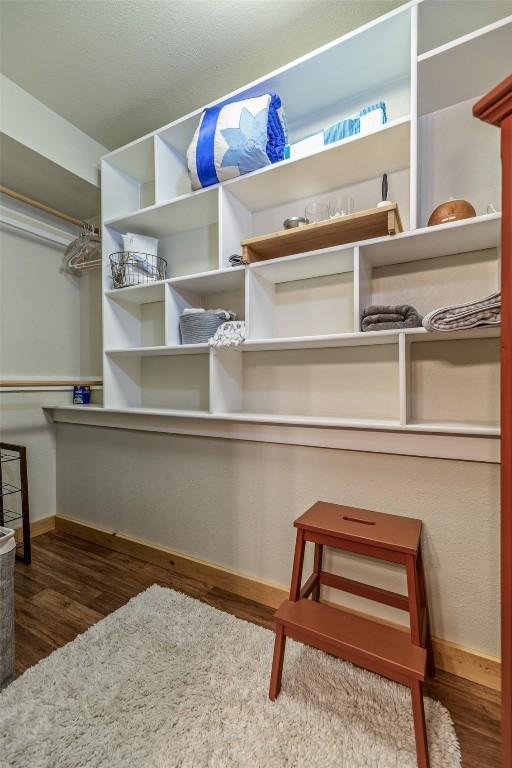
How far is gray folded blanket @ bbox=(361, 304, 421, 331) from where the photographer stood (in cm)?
117

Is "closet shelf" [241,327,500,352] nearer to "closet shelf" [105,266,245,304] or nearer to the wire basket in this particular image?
"closet shelf" [105,266,245,304]

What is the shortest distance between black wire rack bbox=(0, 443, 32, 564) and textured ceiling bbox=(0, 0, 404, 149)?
72.7 inches

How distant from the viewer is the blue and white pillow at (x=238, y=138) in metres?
1.33

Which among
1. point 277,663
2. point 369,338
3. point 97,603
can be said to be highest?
point 369,338

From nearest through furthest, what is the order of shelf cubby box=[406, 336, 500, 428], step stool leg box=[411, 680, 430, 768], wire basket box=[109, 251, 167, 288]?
1. step stool leg box=[411, 680, 430, 768]
2. shelf cubby box=[406, 336, 500, 428]
3. wire basket box=[109, 251, 167, 288]

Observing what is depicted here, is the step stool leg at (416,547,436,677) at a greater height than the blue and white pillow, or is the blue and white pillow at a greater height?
the blue and white pillow

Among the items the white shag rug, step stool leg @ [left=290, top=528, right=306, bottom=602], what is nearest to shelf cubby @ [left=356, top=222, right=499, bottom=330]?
step stool leg @ [left=290, top=528, right=306, bottom=602]

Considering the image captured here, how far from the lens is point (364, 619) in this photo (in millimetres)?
1075

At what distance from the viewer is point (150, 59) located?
58.1 inches

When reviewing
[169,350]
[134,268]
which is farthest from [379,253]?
[134,268]

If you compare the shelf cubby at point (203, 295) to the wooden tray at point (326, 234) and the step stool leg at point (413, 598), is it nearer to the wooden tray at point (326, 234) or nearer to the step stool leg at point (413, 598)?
the wooden tray at point (326, 234)

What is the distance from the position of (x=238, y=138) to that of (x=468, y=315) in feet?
3.63

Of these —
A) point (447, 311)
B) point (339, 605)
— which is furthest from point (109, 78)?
point (339, 605)

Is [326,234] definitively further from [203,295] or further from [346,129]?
[203,295]
